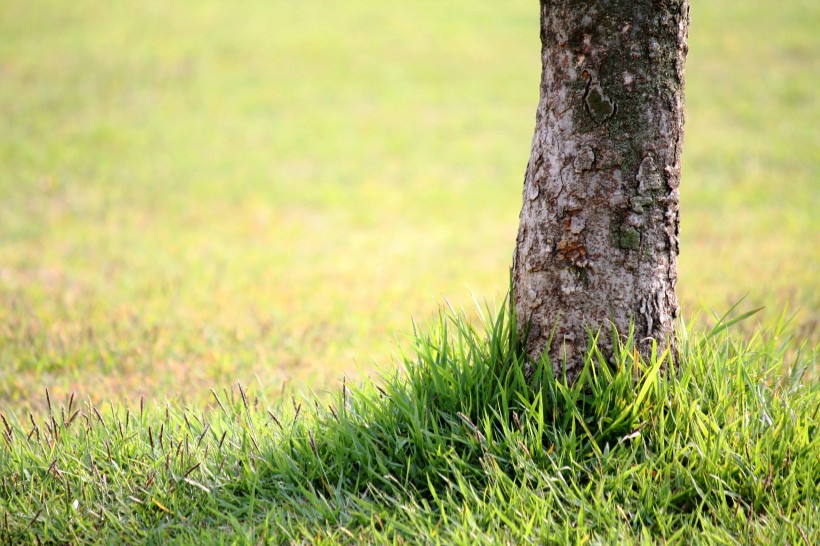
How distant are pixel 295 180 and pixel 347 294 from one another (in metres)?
4.68

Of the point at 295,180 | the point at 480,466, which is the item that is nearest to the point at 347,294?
the point at 480,466

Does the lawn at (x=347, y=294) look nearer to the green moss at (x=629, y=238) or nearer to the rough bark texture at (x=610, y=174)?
the rough bark texture at (x=610, y=174)

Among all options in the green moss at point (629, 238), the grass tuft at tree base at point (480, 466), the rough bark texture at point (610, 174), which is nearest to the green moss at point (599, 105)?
the rough bark texture at point (610, 174)

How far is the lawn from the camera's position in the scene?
2.55 m

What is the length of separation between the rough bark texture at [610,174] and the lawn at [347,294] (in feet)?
0.78

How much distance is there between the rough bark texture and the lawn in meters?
0.24

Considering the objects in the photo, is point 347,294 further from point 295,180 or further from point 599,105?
point 295,180

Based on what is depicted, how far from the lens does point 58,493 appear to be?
2791 mm

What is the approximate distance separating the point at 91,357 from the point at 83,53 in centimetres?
1408

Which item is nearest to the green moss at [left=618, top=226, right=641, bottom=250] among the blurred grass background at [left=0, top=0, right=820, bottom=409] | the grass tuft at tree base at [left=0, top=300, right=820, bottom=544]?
the grass tuft at tree base at [left=0, top=300, right=820, bottom=544]

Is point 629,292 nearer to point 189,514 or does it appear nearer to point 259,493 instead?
point 259,493

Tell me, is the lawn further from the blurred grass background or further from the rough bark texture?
the rough bark texture

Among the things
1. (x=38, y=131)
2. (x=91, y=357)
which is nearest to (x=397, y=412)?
(x=91, y=357)

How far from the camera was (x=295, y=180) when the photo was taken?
36.3ft
